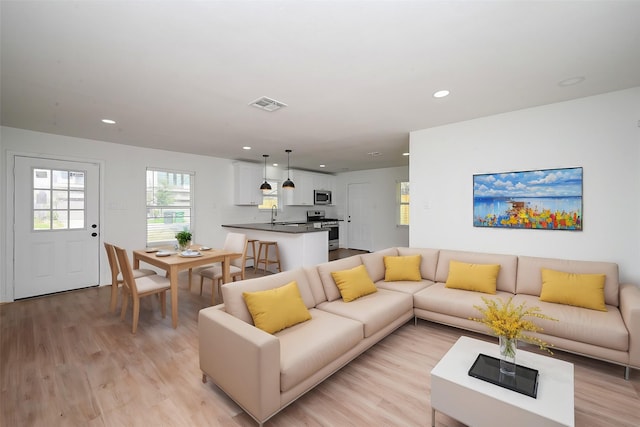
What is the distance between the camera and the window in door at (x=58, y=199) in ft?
13.4

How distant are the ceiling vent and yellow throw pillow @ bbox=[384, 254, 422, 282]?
2.28m

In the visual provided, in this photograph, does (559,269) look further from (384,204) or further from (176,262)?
(384,204)

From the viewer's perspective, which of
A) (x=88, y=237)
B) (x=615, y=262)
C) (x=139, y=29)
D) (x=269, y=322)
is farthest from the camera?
(x=88, y=237)

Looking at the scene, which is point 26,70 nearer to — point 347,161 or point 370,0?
point 370,0

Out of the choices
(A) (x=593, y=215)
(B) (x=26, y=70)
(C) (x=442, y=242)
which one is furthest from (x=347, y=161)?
(B) (x=26, y=70)

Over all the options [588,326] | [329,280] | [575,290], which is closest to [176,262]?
[329,280]

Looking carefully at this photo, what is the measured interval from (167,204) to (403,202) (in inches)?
213

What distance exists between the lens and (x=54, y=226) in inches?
166

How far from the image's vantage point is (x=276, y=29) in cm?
Result: 175

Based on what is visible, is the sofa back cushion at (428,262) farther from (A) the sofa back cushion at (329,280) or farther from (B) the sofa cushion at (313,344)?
(B) the sofa cushion at (313,344)

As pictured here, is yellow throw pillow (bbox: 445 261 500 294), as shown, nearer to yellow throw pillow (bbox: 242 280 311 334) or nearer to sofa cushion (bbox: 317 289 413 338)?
sofa cushion (bbox: 317 289 413 338)

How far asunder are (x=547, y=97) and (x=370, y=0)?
251cm

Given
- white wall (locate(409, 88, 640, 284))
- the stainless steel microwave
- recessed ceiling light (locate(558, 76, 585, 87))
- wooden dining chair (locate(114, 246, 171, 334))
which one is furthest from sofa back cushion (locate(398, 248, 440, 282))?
the stainless steel microwave

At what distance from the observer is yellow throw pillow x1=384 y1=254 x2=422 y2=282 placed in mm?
3479
